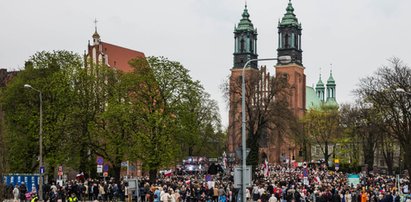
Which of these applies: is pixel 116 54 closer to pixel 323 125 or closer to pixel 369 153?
pixel 323 125

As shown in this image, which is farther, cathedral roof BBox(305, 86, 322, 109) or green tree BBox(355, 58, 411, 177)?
cathedral roof BBox(305, 86, 322, 109)

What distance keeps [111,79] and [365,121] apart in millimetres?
24494

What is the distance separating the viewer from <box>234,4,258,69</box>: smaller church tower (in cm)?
14132

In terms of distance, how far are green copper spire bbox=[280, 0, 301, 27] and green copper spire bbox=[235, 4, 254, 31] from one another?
18.6ft

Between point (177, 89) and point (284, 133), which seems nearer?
point (177, 89)

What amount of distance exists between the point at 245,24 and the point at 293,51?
10335 mm

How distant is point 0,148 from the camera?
2150cm

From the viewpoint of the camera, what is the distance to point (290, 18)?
142m

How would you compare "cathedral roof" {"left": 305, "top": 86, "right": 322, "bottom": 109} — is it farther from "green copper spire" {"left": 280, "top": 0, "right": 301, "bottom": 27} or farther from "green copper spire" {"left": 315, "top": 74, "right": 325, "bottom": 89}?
"green copper spire" {"left": 280, "top": 0, "right": 301, "bottom": 27}

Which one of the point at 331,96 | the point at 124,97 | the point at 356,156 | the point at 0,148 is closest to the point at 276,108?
the point at 124,97

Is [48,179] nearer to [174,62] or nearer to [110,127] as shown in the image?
[110,127]

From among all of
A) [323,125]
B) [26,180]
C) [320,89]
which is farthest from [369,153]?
[320,89]

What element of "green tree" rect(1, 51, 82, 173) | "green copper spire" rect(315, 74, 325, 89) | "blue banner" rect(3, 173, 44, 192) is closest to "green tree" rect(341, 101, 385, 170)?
"green tree" rect(1, 51, 82, 173)

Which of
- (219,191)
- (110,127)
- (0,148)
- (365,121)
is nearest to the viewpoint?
(0,148)
